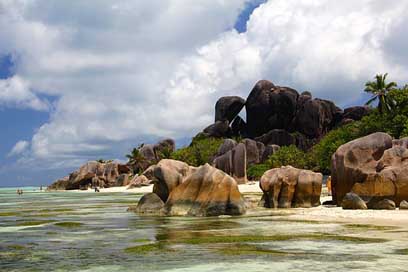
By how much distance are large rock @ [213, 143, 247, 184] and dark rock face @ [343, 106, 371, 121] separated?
2138 inches

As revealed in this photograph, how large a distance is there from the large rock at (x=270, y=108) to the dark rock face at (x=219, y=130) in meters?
6.93

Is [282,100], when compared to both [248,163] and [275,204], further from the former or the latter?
[275,204]

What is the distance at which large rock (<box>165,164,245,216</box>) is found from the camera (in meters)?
31.8

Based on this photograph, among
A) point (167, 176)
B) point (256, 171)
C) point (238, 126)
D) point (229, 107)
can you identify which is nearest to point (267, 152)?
point (256, 171)

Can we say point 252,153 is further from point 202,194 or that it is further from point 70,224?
point 70,224

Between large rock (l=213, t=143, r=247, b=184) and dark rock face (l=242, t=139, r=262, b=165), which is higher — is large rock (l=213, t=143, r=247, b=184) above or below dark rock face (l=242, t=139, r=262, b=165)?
below

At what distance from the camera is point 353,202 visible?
1237 inches

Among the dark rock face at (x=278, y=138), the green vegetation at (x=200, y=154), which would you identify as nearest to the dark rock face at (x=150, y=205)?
the green vegetation at (x=200, y=154)

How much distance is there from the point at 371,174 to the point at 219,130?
378 ft

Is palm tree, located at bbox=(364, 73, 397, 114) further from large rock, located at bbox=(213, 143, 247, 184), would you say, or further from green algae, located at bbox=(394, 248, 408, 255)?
green algae, located at bbox=(394, 248, 408, 255)

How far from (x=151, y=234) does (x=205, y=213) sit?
30.8 feet

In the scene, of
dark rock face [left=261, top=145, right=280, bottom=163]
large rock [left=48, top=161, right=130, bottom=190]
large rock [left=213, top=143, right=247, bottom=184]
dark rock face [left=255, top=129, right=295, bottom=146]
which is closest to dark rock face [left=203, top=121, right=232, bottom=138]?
dark rock face [left=255, top=129, right=295, bottom=146]

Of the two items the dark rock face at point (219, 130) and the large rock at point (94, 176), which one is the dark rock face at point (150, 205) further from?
the dark rock face at point (219, 130)

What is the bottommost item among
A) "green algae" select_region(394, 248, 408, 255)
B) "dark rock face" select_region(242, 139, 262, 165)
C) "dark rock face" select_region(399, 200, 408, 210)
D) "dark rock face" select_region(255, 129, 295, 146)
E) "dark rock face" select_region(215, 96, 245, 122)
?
"green algae" select_region(394, 248, 408, 255)
